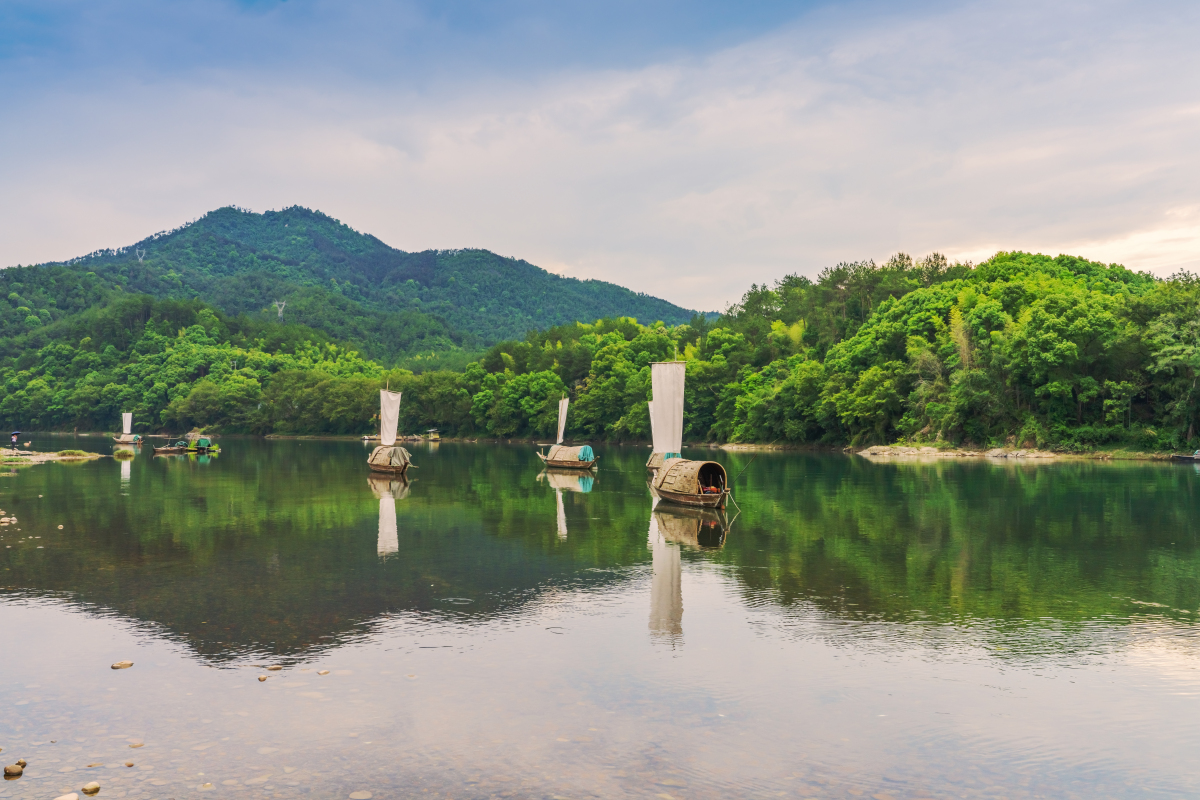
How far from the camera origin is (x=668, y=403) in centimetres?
4241

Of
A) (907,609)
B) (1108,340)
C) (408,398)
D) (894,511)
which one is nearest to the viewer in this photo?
(907,609)

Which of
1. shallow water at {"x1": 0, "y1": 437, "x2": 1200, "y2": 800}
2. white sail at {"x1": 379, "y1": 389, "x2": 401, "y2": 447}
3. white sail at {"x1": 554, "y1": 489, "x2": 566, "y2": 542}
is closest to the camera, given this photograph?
shallow water at {"x1": 0, "y1": 437, "x2": 1200, "y2": 800}

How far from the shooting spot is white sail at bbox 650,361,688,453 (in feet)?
137

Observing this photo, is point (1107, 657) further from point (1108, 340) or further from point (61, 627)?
point (1108, 340)

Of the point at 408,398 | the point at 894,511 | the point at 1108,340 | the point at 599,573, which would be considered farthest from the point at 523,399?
the point at 599,573

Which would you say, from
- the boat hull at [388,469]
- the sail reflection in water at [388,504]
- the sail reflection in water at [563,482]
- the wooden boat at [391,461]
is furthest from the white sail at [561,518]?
the wooden boat at [391,461]

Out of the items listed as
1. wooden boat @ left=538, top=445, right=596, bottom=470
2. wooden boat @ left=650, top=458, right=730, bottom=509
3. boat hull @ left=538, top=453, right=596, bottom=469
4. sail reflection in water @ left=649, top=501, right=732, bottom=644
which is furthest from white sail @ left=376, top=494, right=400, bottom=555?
wooden boat @ left=538, top=445, right=596, bottom=470

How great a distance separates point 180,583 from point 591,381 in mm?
117956

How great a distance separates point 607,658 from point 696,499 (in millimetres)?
21923

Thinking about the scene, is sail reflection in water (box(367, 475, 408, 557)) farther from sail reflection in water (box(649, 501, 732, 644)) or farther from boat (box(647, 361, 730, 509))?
boat (box(647, 361, 730, 509))

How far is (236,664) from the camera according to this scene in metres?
14.1

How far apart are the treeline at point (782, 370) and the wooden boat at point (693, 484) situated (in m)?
11.3

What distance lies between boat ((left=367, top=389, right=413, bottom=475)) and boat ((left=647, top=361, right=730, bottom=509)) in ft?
60.8

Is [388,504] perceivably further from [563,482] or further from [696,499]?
[563,482]
